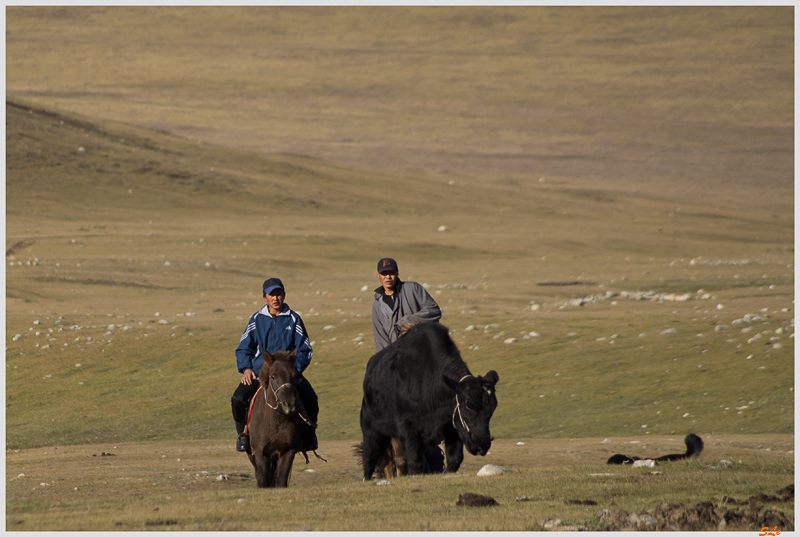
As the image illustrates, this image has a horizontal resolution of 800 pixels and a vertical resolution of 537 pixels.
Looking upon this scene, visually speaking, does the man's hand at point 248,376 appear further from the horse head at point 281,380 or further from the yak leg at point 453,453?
the yak leg at point 453,453

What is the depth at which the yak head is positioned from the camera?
6.99m

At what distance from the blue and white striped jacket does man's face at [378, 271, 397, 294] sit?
74 centimetres

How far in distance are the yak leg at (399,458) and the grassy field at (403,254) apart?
22.2 inches

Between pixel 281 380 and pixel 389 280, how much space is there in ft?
4.12

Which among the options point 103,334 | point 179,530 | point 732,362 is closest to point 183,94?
point 103,334

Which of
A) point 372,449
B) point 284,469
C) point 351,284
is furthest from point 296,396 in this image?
point 351,284

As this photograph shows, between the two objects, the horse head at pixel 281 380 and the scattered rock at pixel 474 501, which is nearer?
the scattered rock at pixel 474 501

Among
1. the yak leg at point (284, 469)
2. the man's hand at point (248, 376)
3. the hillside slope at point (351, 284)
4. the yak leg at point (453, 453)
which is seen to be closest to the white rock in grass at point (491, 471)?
the yak leg at point (453, 453)

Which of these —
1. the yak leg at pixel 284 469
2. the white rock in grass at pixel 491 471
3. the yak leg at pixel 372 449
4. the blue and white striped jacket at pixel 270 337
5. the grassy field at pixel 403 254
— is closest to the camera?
the white rock in grass at pixel 491 471

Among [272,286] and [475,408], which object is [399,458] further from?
[272,286]

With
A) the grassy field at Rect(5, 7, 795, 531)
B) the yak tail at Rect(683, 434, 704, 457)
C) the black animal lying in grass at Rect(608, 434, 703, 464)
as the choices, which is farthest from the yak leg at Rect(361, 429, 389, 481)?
the yak tail at Rect(683, 434, 704, 457)

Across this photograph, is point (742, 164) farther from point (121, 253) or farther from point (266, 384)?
point (266, 384)

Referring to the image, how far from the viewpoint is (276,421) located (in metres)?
7.64

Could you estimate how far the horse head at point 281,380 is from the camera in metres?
7.34
